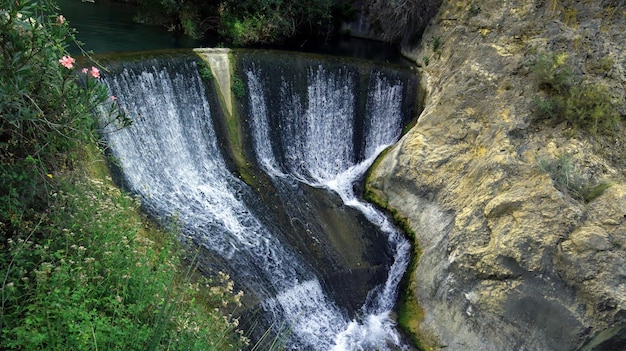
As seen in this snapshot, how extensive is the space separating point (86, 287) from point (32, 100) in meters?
1.28

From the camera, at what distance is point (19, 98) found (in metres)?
2.89

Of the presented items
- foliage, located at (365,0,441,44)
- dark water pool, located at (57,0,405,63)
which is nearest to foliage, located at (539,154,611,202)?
foliage, located at (365,0,441,44)

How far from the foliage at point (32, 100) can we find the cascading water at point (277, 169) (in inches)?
42.1

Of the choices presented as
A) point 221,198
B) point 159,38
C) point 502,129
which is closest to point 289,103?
point 221,198

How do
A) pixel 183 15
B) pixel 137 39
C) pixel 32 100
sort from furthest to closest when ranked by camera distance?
1. pixel 183 15
2. pixel 137 39
3. pixel 32 100

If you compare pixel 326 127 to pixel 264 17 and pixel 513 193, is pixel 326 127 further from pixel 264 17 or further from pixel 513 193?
pixel 264 17

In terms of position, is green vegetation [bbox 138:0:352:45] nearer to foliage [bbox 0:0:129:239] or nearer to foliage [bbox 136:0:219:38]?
foliage [bbox 136:0:219:38]

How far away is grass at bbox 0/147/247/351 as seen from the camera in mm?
2557

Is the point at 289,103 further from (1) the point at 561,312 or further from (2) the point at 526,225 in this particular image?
(1) the point at 561,312

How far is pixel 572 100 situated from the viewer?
645cm

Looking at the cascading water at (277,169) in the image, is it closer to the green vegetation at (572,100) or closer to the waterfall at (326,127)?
the waterfall at (326,127)

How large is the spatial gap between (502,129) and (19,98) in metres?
6.31

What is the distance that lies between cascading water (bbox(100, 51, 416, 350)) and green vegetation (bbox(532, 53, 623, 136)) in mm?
2786

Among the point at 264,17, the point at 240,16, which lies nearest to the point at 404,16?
the point at 264,17
